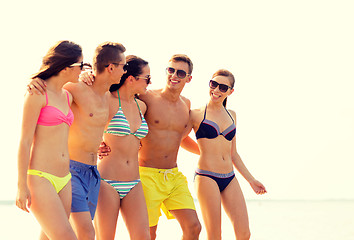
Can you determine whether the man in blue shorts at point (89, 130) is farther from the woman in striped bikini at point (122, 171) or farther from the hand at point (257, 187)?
the hand at point (257, 187)

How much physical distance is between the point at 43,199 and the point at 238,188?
11.9ft

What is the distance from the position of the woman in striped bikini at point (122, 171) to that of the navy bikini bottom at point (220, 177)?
137 cm

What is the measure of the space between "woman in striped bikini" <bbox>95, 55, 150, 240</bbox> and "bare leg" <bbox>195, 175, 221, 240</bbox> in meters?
1.31

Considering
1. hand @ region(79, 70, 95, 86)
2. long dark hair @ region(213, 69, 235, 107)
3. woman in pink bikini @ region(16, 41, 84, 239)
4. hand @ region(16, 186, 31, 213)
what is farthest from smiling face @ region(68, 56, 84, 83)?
long dark hair @ region(213, 69, 235, 107)

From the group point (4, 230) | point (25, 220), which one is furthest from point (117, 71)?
point (25, 220)

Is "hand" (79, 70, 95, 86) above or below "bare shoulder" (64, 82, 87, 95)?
above

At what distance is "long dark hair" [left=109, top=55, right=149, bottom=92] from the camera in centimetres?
715

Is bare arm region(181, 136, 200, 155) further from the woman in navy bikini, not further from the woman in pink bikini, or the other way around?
the woman in pink bikini

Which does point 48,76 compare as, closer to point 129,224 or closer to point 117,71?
point 117,71

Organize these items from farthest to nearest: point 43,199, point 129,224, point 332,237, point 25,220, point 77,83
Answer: point 25,220 → point 332,237 → point 129,224 → point 77,83 → point 43,199

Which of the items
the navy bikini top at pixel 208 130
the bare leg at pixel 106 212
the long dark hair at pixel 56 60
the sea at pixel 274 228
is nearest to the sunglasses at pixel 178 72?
the navy bikini top at pixel 208 130

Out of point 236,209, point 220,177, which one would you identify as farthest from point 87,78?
point 236,209

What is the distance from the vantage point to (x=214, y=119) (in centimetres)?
820

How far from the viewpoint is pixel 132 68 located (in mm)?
7195
